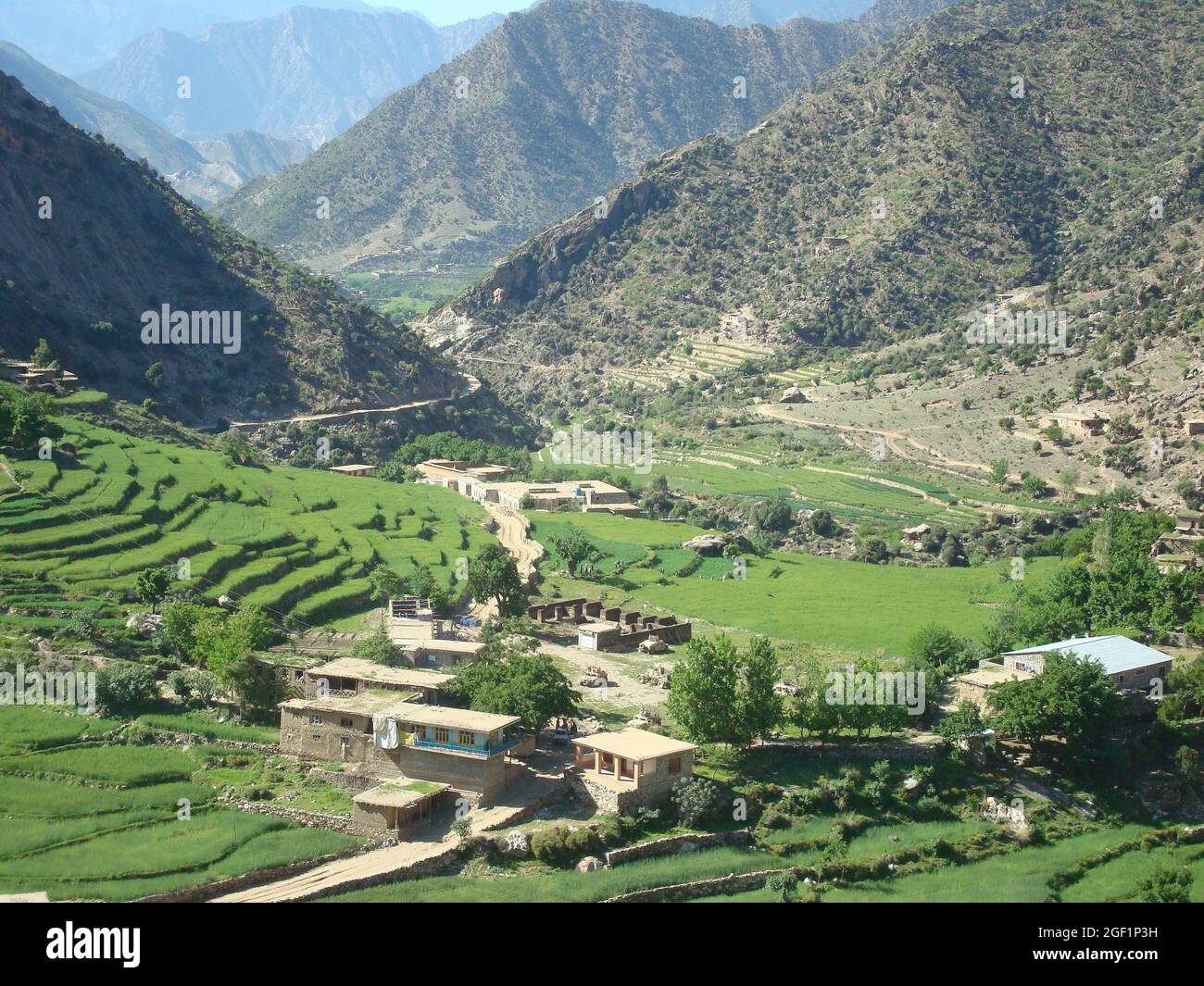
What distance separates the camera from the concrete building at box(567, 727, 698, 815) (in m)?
36.2

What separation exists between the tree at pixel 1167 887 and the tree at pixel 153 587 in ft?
99.0

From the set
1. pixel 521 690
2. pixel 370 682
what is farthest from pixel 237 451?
pixel 521 690

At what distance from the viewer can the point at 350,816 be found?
3472cm

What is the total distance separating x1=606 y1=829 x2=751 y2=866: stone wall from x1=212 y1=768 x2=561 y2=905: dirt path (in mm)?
2887

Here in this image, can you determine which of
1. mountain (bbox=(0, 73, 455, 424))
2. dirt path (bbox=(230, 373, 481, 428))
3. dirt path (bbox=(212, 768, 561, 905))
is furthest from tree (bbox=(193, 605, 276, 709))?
dirt path (bbox=(230, 373, 481, 428))

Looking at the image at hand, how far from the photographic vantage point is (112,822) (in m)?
32.8

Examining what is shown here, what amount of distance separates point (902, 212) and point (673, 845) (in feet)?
343

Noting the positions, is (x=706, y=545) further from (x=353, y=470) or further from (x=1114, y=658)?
(x=1114, y=658)

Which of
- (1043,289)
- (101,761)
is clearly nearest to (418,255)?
(1043,289)

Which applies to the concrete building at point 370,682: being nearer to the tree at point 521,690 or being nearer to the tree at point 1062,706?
the tree at point 521,690

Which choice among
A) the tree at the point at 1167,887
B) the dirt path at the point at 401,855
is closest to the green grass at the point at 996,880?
the tree at the point at 1167,887

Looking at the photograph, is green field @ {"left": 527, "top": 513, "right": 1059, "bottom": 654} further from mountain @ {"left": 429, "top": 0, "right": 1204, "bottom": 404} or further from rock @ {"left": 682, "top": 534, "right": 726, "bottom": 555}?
mountain @ {"left": 429, "top": 0, "right": 1204, "bottom": 404}

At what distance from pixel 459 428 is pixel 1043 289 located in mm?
50268
